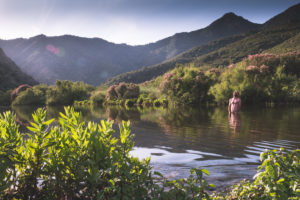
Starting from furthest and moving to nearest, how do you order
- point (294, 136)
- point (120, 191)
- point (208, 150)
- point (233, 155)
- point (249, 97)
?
point (249, 97)
point (294, 136)
point (208, 150)
point (233, 155)
point (120, 191)

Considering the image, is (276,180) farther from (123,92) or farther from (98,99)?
(98,99)

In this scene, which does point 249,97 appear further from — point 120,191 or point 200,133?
point 120,191

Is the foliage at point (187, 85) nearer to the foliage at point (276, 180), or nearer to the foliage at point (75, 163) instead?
the foliage at point (276, 180)

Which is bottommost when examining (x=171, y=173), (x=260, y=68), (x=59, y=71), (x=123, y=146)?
(x=171, y=173)

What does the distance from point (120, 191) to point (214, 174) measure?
9.86ft

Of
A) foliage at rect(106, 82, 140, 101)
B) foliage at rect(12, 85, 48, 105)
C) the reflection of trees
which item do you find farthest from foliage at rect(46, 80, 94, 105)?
the reflection of trees

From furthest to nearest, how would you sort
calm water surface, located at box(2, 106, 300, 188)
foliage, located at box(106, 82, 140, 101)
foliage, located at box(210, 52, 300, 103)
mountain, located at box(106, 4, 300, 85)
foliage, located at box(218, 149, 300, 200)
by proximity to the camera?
1. mountain, located at box(106, 4, 300, 85)
2. foliage, located at box(106, 82, 140, 101)
3. foliage, located at box(210, 52, 300, 103)
4. calm water surface, located at box(2, 106, 300, 188)
5. foliage, located at box(218, 149, 300, 200)

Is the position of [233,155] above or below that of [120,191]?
below

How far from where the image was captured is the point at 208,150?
21.0 ft

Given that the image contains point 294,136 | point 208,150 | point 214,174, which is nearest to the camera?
point 214,174

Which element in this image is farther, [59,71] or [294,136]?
[59,71]

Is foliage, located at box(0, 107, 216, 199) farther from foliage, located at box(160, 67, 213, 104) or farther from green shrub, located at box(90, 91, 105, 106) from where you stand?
green shrub, located at box(90, 91, 105, 106)

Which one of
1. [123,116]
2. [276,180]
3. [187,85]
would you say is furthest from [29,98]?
[276,180]

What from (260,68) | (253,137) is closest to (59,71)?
(260,68)
